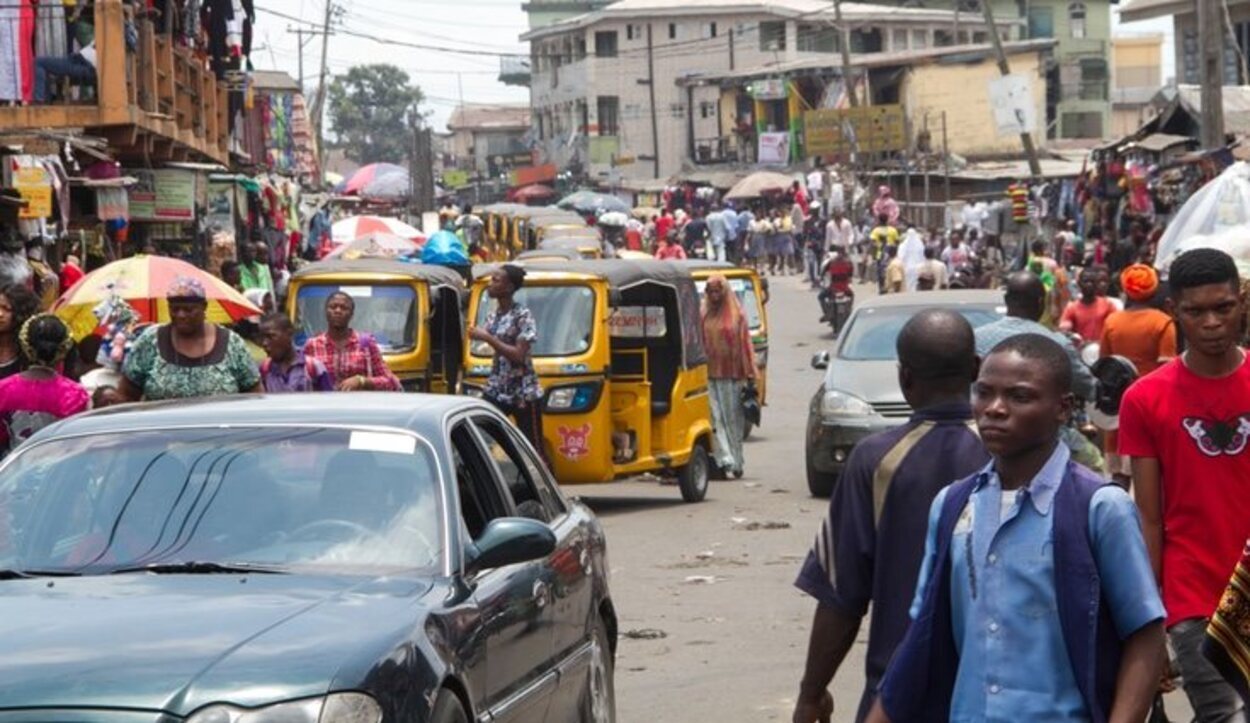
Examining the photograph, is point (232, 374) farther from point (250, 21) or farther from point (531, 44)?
point (531, 44)

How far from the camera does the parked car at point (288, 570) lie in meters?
5.62

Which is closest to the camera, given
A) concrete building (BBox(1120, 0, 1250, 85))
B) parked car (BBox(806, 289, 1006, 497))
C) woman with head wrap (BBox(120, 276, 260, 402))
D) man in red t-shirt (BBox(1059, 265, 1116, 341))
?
woman with head wrap (BBox(120, 276, 260, 402))

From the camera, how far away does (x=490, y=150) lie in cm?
14362

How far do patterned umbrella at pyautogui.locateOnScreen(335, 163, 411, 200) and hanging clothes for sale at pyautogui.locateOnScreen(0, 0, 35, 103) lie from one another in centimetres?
3784

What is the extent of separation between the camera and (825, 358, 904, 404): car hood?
18781 mm

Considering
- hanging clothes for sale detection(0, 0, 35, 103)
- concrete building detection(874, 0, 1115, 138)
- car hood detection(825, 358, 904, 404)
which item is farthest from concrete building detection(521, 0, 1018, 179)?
car hood detection(825, 358, 904, 404)

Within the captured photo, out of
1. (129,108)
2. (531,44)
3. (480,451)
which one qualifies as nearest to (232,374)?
(480,451)

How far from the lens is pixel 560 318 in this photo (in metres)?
18.2

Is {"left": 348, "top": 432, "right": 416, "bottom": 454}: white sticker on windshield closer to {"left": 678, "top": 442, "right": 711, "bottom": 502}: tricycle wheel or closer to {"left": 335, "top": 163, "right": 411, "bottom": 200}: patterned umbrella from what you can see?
{"left": 678, "top": 442, "right": 711, "bottom": 502}: tricycle wheel

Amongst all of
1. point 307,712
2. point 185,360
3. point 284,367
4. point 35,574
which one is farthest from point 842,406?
point 307,712

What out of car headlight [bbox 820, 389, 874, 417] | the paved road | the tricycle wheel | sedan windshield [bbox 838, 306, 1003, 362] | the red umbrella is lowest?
the paved road

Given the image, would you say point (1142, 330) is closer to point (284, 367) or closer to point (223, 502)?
point (284, 367)

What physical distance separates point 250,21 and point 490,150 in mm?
108187

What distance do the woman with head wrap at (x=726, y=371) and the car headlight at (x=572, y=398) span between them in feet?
8.15
